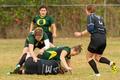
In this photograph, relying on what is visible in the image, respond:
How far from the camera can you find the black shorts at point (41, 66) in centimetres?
Answer: 1223

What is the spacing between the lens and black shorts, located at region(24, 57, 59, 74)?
12.2m

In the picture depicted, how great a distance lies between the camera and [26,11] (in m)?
29.3

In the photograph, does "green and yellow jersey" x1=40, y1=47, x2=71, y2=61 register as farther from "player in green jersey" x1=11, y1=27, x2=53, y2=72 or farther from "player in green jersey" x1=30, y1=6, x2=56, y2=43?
"player in green jersey" x1=30, y1=6, x2=56, y2=43

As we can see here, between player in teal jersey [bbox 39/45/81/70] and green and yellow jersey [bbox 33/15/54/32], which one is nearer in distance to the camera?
player in teal jersey [bbox 39/45/81/70]

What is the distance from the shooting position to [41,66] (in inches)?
482

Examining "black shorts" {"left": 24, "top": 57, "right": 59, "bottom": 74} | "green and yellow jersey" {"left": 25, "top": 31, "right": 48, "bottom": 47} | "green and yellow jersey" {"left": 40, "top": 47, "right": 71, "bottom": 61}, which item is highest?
"green and yellow jersey" {"left": 25, "top": 31, "right": 48, "bottom": 47}

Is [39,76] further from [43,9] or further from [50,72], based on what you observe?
[43,9]

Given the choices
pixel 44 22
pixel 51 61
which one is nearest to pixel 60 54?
pixel 51 61

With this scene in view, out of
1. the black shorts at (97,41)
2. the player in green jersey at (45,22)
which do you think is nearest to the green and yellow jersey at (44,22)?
the player in green jersey at (45,22)

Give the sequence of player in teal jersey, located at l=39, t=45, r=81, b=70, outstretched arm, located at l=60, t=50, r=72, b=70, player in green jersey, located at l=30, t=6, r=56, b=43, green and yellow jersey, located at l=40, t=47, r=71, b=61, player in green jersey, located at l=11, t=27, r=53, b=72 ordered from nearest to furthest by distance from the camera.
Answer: outstretched arm, located at l=60, t=50, r=72, b=70 → player in teal jersey, located at l=39, t=45, r=81, b=70 → player in green jersey, located at l=11, t=27, r=53, b=72 → green and yellow jersey, located at l=40, t=47, r=71, b=61 → player in green jersey, located at l=30, t=6, r=56, b=43

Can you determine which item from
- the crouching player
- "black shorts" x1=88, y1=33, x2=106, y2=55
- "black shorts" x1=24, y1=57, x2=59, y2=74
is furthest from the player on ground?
"black shorts" x1=24, y1=57, x2=59, y2=74

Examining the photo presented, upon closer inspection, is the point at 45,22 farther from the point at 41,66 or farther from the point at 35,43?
the point at 41,66

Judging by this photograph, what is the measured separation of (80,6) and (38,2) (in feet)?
7.86

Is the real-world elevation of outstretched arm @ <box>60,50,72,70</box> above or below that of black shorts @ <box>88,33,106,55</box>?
below
